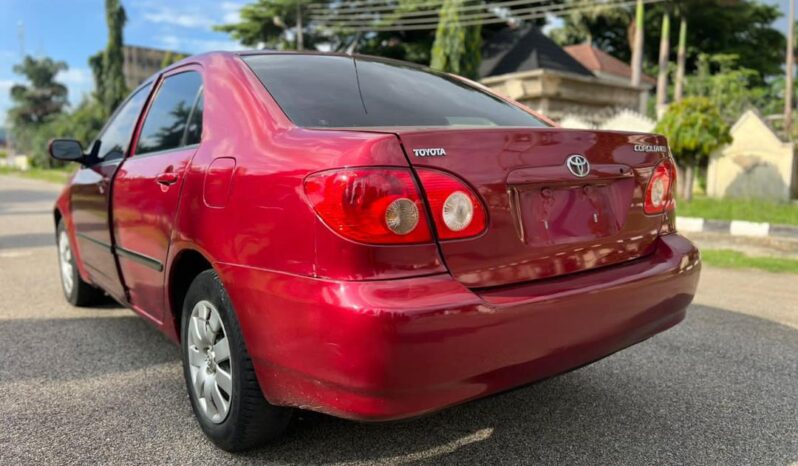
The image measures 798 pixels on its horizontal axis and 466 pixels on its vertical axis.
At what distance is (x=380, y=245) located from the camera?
1.74 m

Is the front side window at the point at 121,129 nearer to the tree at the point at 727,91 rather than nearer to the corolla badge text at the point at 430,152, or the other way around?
the corolla badge text at the point at 430,152

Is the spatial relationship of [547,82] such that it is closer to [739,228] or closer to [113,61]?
[739,228]

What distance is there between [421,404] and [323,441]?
0.77 m

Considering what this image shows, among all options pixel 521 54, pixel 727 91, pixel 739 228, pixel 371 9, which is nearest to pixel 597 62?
pixel 521 54

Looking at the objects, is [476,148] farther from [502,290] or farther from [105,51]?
[105,51]

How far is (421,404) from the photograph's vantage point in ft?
5.64

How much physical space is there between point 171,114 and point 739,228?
7.25m

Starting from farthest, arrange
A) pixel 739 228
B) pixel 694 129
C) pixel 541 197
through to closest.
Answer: pixel 694 129, pixel 739 228, pixel 541 197

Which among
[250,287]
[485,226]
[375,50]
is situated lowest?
[250,287]

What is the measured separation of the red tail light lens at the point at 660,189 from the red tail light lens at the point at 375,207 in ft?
3.48

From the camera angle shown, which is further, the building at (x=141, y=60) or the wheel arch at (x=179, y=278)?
the building at (x=141, y=60)

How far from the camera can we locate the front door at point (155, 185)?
256 centimetres

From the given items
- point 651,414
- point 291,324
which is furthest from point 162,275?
point 651,414

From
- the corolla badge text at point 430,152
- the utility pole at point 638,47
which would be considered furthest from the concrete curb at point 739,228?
the utility pole at point 638,47
